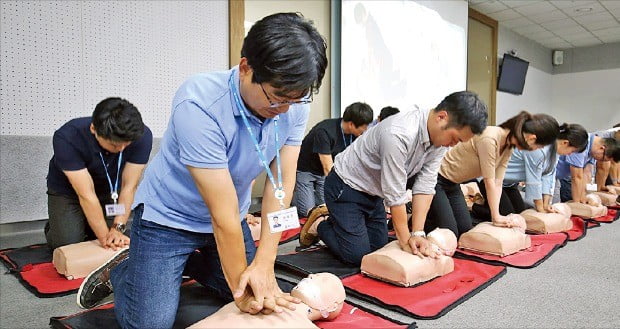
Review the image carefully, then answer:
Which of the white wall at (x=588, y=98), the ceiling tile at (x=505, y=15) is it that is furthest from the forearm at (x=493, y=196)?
the white wall at (x=588, y=98)

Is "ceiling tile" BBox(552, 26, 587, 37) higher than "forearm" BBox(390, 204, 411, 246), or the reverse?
"ceiling tile" BBox(552, 26, 587, 37)

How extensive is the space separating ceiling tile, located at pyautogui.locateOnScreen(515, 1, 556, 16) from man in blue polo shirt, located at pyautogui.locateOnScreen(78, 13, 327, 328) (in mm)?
6281

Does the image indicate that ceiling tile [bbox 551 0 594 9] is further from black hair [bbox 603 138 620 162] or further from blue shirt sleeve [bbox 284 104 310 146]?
blue shirt sleeve [bbox 284 104 310 146]

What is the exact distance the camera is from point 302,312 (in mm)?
1188

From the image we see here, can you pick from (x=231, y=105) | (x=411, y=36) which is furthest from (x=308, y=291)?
(x=411, y=36)

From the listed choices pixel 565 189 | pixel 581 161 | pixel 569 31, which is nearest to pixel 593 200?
pixel 581 161

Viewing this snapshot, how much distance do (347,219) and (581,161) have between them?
2.41 meters

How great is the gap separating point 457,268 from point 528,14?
19.6 ft

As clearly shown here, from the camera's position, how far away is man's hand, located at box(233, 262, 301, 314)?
105 cm

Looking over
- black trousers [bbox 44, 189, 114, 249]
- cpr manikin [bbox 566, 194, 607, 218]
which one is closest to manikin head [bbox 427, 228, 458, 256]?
black trousers [bbox 44, 189, 114, 249]

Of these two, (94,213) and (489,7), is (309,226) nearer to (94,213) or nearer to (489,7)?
(94,213)

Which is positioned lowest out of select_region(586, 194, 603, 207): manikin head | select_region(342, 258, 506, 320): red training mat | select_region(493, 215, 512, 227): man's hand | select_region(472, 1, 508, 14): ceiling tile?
select_region(342, 258, 506, 320): red training mat

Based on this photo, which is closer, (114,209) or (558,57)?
(114,209)

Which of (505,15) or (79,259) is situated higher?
(505,15)
